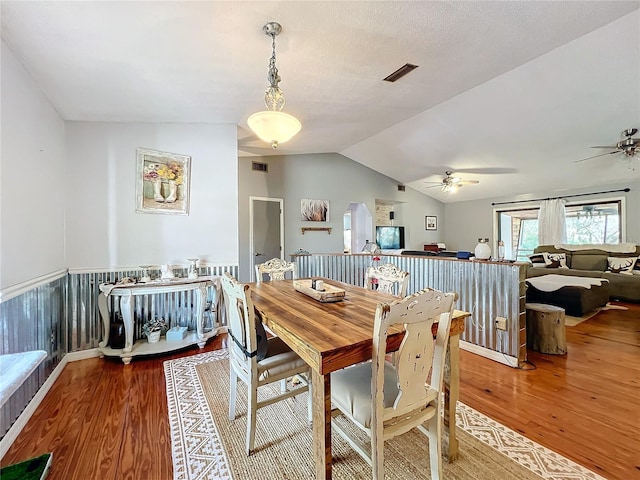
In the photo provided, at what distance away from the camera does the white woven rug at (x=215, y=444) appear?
1.49 metres

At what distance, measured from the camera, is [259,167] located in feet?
18.3

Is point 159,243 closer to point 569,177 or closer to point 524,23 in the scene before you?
point 524,23

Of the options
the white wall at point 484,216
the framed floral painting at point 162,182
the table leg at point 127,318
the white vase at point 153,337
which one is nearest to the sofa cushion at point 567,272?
the white wall at point 484,216

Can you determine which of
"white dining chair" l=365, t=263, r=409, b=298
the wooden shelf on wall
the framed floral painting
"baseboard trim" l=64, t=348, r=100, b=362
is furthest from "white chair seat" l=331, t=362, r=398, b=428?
the wooden shelf on wall

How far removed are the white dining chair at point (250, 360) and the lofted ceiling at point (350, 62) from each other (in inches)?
67.4

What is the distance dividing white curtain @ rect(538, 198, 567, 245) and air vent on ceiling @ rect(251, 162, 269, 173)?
6.53 metres

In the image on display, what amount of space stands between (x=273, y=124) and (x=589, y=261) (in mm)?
6883

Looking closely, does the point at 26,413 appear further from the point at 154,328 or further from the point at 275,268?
the point at 275,268

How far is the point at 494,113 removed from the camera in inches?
156

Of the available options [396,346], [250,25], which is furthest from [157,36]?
[396,346]

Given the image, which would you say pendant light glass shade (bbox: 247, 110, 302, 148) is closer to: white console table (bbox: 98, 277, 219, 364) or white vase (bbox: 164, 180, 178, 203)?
white vase (bbox: 164, 180, 178, 203)

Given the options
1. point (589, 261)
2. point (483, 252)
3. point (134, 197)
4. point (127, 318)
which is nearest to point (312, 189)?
point (134, 197)

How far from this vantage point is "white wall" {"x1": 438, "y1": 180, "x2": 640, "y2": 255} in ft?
18.1

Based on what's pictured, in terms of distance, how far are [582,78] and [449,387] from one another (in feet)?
12.1
